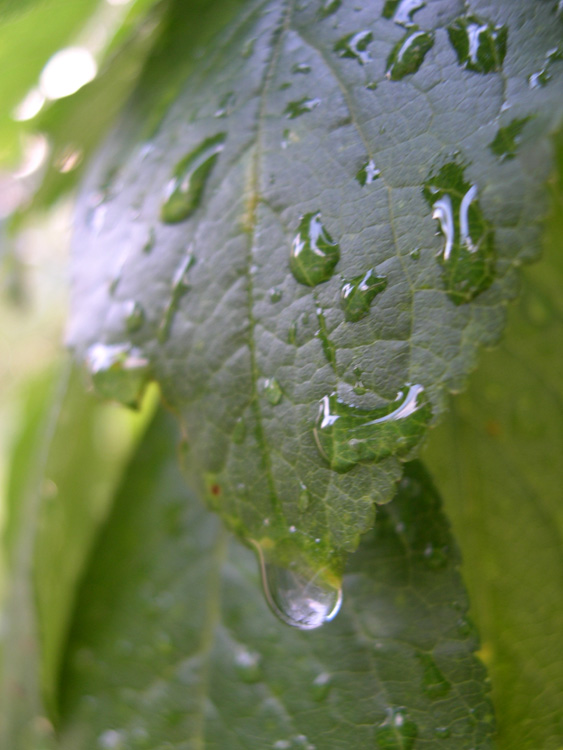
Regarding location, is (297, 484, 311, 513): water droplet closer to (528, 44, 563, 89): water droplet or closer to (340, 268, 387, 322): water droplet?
(340, 268, 387, 322): water droplet

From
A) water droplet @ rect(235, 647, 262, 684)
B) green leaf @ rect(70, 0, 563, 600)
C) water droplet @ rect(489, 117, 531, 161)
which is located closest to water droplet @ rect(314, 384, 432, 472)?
green leaf @ rect(70, 0, 563, 600)

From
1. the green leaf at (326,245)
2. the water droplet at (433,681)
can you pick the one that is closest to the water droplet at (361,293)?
the green leaf at (326,245)

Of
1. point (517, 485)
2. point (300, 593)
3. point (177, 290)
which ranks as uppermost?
point (177, 290)

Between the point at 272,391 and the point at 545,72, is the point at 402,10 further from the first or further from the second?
the point at 272,391

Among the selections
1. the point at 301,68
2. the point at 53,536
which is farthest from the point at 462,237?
the point at 53,536

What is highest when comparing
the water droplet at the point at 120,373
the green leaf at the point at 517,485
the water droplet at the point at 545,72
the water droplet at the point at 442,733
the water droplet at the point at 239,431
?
the water droplet at the point at 545,72

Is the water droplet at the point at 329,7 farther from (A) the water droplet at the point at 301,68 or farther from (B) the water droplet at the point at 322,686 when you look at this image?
(B) the water droplet at the point at 322,686

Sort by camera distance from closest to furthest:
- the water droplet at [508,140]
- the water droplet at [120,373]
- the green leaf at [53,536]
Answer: the water droplet at [508,140] → the water droplet at [120,373] → the green leaf at [53,536]

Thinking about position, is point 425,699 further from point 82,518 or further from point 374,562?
point 82,518

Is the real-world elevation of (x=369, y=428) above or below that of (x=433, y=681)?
above
